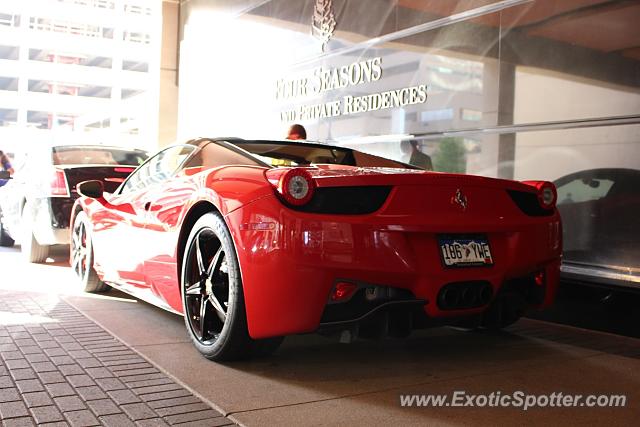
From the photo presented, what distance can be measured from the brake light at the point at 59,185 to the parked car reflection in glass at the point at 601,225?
4967mm

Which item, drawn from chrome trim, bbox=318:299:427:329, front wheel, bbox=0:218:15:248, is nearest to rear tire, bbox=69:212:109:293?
chrome trim, bbox=318:299:427:329

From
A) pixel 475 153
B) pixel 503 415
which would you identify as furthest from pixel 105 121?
pixel 503 415

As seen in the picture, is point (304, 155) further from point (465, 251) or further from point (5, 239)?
point (5, 239)

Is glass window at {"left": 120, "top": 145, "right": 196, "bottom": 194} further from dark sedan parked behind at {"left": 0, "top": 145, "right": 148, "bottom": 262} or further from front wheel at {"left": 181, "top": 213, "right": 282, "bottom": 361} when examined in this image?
dark sedan parked behind at {"left": 0, "top": 145, "right": 148, "bottom": 262}

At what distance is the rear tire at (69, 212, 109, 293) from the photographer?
5.68 m

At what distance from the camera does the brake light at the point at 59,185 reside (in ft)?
23.7

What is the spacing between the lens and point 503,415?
2.80 m

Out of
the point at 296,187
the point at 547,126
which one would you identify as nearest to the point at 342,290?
the point at 296,187

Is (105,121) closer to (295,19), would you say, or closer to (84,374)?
(295,19)

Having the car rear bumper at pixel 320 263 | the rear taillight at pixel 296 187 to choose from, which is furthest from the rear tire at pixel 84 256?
the rear taillight at pixel 296 187

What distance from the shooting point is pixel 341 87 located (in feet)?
29.2

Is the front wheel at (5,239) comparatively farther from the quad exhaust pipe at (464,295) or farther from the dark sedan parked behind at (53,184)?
the quad exhaust pipe at (464,295)

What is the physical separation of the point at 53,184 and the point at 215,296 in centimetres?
446

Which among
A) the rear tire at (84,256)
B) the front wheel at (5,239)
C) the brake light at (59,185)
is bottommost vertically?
the front wheel at (5,239)
